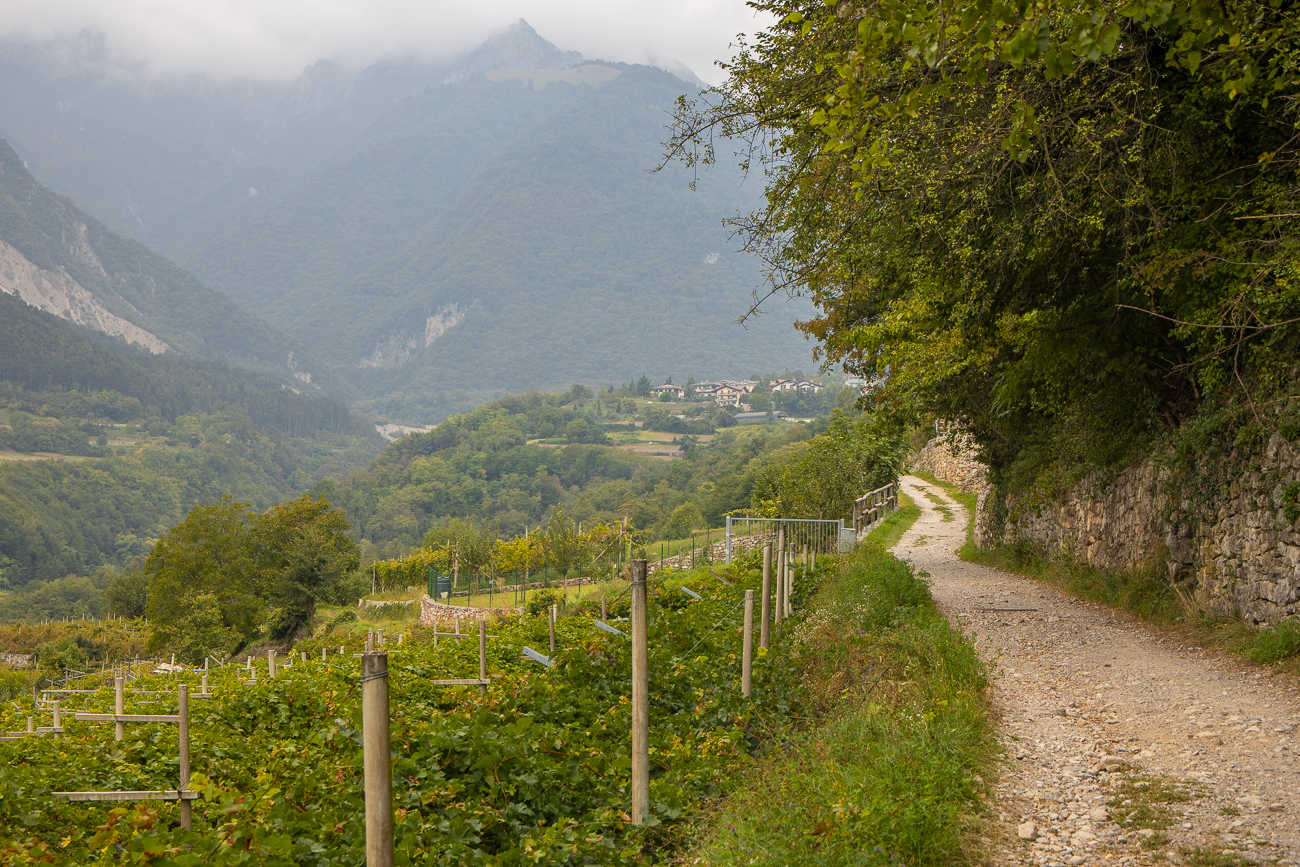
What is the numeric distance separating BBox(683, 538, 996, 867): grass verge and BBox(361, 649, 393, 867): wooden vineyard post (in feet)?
6.13

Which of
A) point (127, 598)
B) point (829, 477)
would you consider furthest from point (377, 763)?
point (127, 598)

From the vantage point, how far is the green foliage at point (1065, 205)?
697 centimetres

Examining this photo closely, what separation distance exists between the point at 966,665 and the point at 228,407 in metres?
218

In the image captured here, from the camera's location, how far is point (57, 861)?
402 centimetres

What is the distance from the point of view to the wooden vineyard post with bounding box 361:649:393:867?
2656 millimetres

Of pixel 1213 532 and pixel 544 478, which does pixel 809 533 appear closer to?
pixel 1213 532

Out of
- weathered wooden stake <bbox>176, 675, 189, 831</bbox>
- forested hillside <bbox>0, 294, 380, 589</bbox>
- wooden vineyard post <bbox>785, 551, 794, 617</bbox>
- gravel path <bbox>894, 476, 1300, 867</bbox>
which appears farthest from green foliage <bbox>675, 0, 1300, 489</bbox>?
forested hillside <bbox>0, 294, 380, 589</bbox>

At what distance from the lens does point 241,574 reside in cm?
5044

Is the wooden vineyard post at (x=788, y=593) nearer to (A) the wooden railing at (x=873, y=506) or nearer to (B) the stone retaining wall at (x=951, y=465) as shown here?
(A) the wooden railing at (x=873, y=506)

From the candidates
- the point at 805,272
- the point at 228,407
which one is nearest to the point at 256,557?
the point at 805,272

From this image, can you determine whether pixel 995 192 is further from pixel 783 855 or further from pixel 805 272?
pixel 783 855

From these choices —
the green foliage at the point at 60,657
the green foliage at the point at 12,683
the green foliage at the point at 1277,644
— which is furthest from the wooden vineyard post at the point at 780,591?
the green foliage at the point at 60,657

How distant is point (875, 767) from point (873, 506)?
23011 millimetres

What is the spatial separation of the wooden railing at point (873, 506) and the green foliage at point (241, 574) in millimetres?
31564
